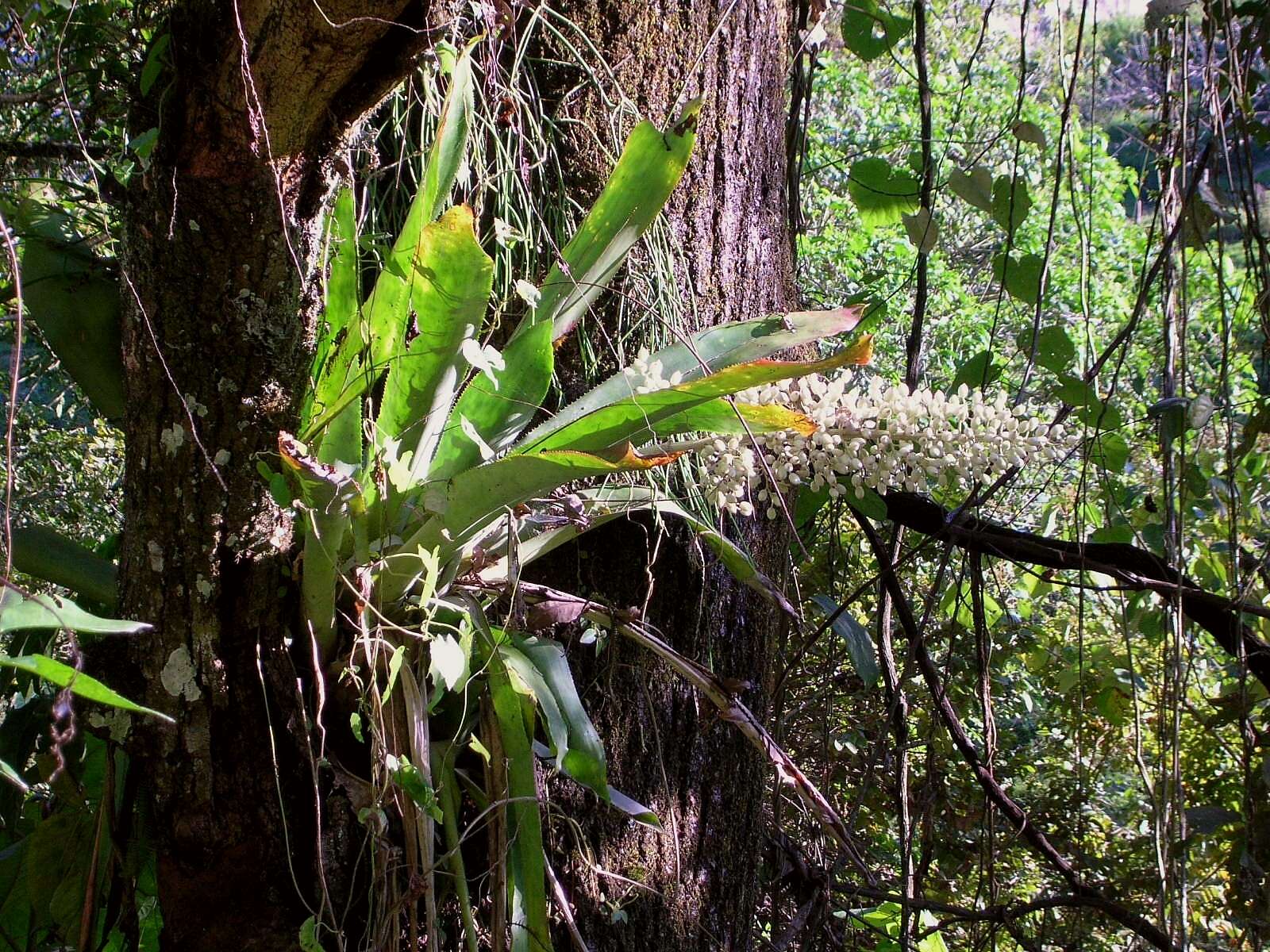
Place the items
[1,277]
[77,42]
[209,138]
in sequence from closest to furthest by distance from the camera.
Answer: [209,138] → [77,42] → [1,277]

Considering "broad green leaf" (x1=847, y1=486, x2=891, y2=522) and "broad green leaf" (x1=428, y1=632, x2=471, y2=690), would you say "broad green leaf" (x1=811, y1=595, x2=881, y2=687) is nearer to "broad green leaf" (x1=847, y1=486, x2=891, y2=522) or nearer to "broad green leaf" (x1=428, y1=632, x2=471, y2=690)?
"broad green leaf" (x1=847, y1=486, x2=891, y2=522)

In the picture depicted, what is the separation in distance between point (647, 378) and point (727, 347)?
126mm

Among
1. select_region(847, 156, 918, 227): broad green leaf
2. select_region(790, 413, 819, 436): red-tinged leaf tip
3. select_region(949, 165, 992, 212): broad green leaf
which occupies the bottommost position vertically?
select_region(790, 413, 819, 436): red-tinged leaf tip

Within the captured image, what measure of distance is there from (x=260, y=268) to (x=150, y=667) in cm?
33

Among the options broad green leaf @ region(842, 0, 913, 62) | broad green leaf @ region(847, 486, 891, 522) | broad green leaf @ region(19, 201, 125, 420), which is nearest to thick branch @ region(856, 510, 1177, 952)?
broad green leaf @ region(847, 486, 891, 522)

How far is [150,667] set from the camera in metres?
0.76

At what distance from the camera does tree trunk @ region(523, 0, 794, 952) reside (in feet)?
3.31

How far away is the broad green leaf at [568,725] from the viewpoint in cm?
80

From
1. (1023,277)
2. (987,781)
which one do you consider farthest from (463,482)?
(1023,277)

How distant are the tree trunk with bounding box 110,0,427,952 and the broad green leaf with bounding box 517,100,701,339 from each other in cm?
21

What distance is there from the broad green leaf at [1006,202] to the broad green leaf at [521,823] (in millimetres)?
1045

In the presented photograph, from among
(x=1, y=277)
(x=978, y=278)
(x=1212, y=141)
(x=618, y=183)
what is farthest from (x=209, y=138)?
(x=978, y=278)

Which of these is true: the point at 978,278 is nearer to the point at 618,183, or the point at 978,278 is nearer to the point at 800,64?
the point at 800,64

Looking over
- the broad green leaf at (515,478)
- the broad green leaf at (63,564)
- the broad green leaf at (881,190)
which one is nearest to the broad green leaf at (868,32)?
the broad green leaf at (881,190)
